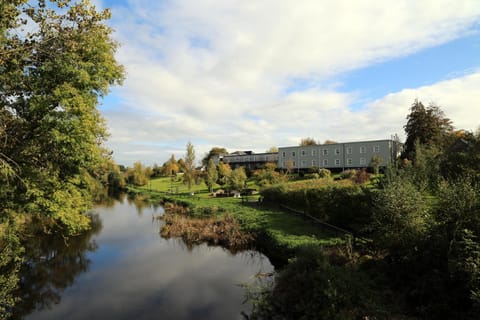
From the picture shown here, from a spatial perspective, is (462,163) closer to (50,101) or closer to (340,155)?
(50,101)

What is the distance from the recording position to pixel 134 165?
76688 millimetres

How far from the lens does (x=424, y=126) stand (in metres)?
46.8

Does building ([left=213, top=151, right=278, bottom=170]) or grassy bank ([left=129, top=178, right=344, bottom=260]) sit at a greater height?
building ([left=213, top=151, right=278, bottom=170])

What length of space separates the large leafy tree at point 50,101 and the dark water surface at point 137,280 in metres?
3.74

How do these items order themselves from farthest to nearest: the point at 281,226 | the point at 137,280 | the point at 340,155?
the point at 340,155
the point at 281,226
the point at 137,280

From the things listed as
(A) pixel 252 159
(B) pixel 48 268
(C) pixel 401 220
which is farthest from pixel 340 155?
(B) pixel 48 268

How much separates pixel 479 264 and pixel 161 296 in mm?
12023

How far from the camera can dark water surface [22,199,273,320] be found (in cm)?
1131

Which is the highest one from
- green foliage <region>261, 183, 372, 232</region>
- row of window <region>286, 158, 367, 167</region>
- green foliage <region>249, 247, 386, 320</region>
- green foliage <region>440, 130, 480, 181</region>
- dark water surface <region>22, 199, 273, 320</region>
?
row of window <region>286, 158, 367, 167</region>

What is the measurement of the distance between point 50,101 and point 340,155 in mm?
52241

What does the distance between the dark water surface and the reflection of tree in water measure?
4 centimetres

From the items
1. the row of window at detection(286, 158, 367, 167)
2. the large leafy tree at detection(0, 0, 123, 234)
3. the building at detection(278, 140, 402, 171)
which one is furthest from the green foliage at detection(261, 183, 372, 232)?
the row of window at detection(286, 158, 367, 167)

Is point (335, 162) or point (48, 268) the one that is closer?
point (48, 268)

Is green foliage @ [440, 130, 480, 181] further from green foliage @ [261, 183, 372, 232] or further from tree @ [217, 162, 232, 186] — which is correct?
tree @ [217, 162, 232, 186]
